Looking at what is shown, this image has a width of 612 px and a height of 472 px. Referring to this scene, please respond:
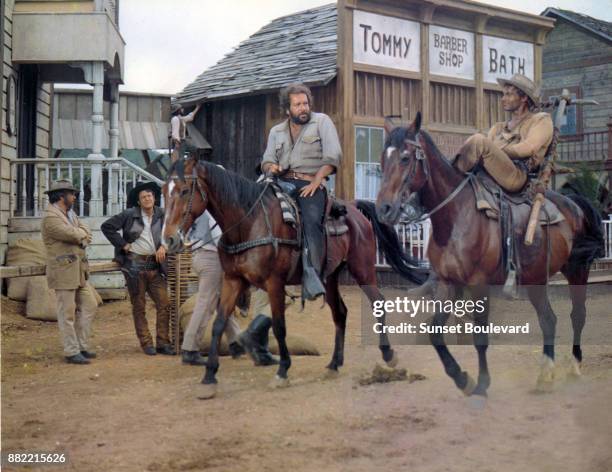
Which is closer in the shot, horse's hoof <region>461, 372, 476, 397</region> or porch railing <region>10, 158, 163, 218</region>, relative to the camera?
horse's hoof <region>461, 372, 476, 397</region>

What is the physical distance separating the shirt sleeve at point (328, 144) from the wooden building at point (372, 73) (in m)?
7.36

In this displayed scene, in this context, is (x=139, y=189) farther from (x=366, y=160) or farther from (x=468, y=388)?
(x=366, y=160)

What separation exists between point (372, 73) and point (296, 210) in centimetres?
831

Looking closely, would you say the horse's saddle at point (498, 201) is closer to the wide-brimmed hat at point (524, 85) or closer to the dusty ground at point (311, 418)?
the wide-brimmed hat at point (524, 85)

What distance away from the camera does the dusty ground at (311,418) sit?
15.4 ft

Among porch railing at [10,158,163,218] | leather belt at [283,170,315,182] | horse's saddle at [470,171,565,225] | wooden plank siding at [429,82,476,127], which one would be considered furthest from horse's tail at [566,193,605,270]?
wooden plank siding at [429,82,476,127]

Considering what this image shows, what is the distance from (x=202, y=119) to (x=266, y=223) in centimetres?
1123

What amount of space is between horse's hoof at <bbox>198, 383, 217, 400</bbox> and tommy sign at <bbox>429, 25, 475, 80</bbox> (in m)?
10.5

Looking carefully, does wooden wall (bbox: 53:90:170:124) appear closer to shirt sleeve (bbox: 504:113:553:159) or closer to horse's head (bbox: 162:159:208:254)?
horse's head (bbox: 162:159:208:254)

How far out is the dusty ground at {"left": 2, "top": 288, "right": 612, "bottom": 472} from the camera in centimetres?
470

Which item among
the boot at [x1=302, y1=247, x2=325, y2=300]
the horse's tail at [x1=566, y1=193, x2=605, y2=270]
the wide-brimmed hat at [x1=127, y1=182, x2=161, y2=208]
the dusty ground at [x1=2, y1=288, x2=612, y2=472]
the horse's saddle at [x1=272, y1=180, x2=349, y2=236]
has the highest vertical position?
the wide-brimmed hat at [x1=127, y1=182, x2=161, y2=208]

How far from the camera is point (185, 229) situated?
6613 mm

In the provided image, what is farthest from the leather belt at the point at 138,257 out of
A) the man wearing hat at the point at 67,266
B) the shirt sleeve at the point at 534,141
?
the shirt sleeve at the point at 534,141

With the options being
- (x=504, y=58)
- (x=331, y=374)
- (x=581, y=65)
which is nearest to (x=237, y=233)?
(x=331, y=374)
